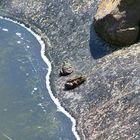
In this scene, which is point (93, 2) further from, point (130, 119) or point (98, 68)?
point (130, 119)

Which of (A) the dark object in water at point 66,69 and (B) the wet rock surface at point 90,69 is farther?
(A) the dark object in water at point 66,69

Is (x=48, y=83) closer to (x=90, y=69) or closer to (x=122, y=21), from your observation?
(x=90, y=69)

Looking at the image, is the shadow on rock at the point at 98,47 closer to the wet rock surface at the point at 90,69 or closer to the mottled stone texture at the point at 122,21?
the wet rock surface at the point at 90,69

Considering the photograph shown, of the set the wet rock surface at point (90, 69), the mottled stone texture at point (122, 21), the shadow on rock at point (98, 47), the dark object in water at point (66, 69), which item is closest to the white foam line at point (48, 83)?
the wet rock surface at point (90, 69)

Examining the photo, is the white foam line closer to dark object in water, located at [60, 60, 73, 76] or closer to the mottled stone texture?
dark object in water, located at [60, 60, 73, 76]

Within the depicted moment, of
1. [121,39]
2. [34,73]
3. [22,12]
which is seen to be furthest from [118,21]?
[22,12]

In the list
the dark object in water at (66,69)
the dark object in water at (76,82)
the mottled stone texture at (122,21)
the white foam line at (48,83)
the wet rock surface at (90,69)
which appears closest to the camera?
the wet rock surface at (90,69)

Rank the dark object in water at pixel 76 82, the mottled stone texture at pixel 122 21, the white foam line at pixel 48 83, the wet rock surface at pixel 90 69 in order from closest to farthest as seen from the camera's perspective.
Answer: the wet rock surface at pixel 90 69 → the white foam line at pixel 48 83 → the dark object in water at pixel 76 82 → the mottled stone texture at pixel 122 21

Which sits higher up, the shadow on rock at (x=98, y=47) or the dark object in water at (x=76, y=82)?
the shadow on rock at (x=98, y=47)
